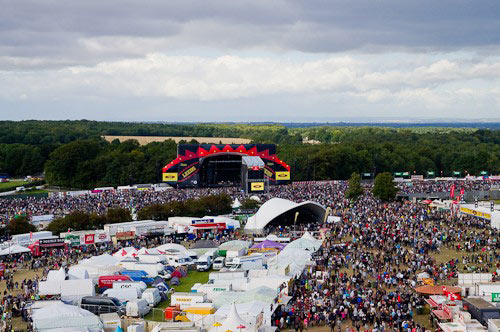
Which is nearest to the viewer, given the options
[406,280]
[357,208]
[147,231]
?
[406,280]

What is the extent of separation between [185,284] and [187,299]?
18.5ft

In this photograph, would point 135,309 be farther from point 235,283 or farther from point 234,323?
point 234,323

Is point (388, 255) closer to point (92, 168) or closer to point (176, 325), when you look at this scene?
point (176, 325)

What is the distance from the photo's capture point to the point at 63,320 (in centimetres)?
1959

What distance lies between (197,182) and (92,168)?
17.6m

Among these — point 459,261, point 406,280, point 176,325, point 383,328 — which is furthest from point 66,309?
point 459,261

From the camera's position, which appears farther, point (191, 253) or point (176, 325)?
point (191, 253)

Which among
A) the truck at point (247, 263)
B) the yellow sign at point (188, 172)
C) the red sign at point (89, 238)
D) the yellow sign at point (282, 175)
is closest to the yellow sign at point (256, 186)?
the yellow sign at point (282, 175)

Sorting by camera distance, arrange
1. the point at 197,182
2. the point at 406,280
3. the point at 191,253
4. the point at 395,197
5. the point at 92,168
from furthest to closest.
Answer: the point at 92,168 → the point at 197,182 → the point at 395,197 → the point at 191,253 → the point at 406,280

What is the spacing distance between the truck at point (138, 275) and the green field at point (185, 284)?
1167 mm

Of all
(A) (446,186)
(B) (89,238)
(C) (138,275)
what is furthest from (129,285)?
(A) (446,186)

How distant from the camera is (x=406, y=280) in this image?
26.2 meters

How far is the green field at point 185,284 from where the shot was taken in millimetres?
22372

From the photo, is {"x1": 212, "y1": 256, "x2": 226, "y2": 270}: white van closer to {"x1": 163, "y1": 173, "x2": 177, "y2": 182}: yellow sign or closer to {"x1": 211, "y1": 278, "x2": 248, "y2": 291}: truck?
{"x1": 211, "y1": 278, "x2": 248, "y2": 291}: truck
